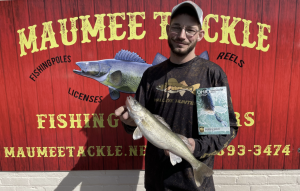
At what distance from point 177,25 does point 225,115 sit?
93cm

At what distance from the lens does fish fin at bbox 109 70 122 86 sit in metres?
2.46

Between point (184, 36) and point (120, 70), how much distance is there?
1239 millimetres

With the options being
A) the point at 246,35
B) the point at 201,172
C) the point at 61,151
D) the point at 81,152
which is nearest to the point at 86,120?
the point at 81,152

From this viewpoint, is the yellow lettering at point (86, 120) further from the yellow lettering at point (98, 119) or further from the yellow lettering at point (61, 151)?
the yellow lettering at point (61, 151)

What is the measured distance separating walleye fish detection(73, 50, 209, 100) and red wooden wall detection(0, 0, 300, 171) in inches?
3.2

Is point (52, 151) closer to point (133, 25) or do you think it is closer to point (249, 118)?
point (133, 25)

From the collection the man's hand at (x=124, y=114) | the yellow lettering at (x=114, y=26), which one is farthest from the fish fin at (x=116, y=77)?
the man's hand at (x=124, y=114)

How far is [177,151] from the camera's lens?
4.78ft

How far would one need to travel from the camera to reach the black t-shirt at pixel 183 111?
1.52 metres

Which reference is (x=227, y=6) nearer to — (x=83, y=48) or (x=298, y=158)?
(x=83, y=48)

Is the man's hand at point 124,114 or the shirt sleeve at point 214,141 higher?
the man's hand at point 124,114

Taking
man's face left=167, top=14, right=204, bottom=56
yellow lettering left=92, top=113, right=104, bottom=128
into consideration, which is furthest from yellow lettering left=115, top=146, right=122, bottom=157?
man's face left=167, top=14, right=204, bottom=56

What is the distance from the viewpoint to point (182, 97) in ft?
5.16

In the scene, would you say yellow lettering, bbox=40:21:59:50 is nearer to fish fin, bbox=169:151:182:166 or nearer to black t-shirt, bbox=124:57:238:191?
black t-shirt, bbox=124:57:238:191
